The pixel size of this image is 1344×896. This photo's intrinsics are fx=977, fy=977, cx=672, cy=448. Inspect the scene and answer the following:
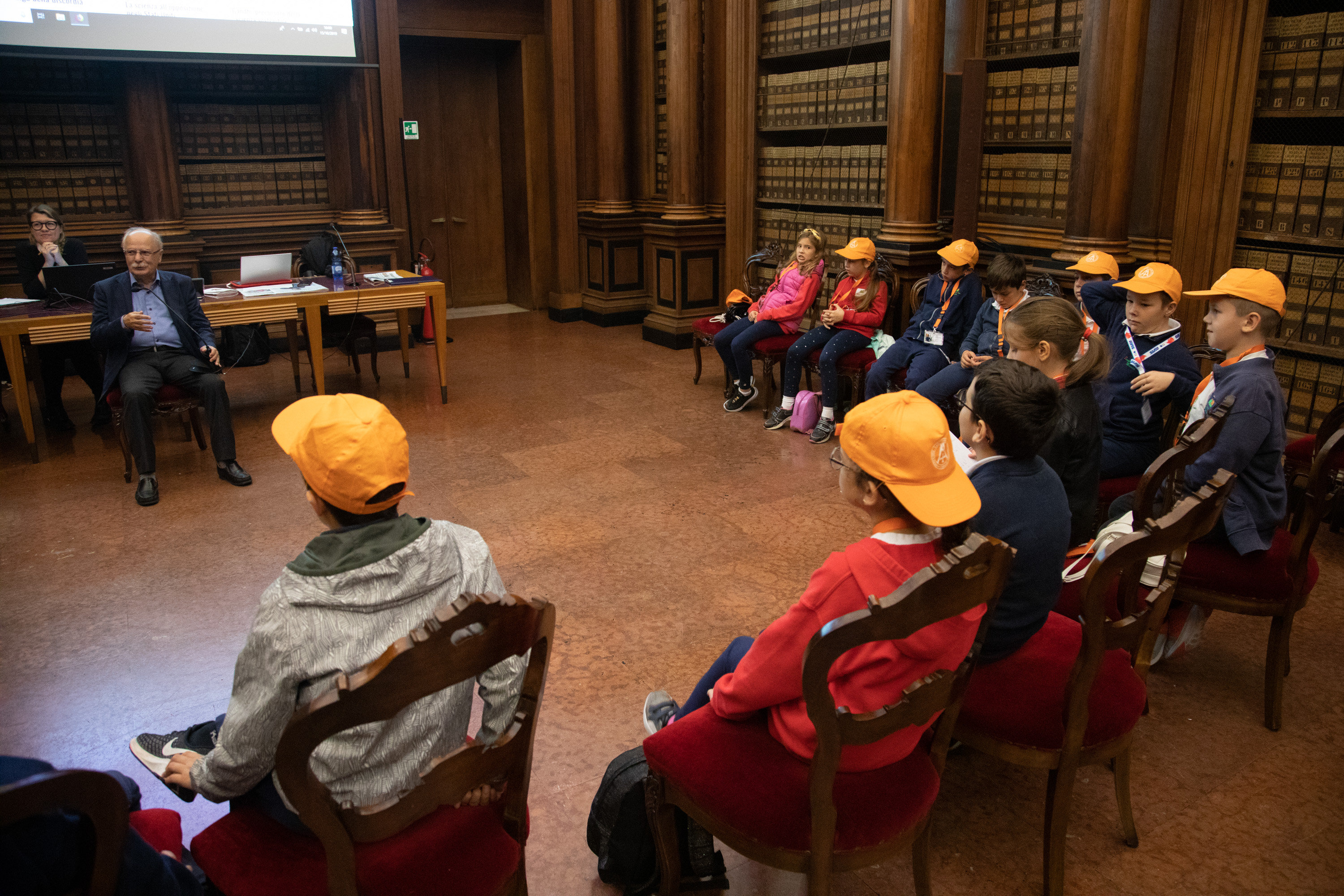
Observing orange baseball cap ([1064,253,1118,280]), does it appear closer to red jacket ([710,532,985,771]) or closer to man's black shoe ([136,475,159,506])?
red jacket ([710,532,985,771])

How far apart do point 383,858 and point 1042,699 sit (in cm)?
127

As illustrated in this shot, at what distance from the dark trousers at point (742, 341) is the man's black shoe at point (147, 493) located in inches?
117

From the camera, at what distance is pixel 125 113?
6703 millimetres

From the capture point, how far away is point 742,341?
548 centimetres

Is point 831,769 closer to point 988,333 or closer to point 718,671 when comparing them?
point 718,671

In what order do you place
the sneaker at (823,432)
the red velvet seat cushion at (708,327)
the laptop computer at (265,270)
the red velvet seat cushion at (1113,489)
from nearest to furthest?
the red velvet seat cushion at (1113,489)
the sneaker at (823,432)
the laptop computer at (265,270)
the red velvet seat cushion at (708,327)

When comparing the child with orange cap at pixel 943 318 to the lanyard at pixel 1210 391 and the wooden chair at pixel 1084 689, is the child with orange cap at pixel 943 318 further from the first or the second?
the wooden chair at pixel 1084 689

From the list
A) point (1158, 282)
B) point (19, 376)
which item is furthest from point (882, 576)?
point (19, 376)

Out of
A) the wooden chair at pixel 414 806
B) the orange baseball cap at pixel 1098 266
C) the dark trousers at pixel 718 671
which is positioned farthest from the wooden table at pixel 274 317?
the orange baseball cap at pixel 1098 266

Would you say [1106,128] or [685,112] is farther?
[685,112]

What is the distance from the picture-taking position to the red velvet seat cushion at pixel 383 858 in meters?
1.42

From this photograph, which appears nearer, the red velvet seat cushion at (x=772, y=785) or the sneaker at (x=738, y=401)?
the red velvet seat cushion at (x=772, y=785)

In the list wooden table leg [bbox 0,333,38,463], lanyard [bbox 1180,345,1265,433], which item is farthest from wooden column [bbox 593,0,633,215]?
lanyard [bbox 1180,345,1265,433]

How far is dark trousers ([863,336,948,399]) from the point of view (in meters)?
4.68
